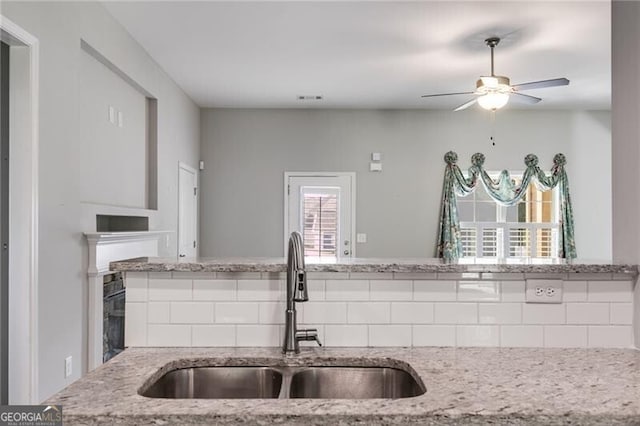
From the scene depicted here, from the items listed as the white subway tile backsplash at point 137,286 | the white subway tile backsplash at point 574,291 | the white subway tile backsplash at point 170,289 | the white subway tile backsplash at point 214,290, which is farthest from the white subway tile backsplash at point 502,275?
the white subway tile backsplash at point 137,286

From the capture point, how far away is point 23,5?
2283mm

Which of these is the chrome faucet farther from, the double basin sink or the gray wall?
the gray wall

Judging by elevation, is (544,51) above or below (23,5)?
above

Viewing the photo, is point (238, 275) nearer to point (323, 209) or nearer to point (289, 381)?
point (289, 381)

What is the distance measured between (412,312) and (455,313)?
13 cm

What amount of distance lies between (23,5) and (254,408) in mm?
2322

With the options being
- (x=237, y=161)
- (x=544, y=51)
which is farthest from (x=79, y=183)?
(x=544, y=51)

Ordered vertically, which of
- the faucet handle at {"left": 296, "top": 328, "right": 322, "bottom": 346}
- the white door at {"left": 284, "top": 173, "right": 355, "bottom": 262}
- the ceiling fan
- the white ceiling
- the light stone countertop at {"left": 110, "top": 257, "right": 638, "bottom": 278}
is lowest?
the faucet handle at {"left": 296, "top": 328, "right": 322, "bottom": 346}

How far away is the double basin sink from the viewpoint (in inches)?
49.8

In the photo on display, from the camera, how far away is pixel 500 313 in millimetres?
1391

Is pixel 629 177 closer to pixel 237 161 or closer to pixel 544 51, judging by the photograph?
pixel 544 51

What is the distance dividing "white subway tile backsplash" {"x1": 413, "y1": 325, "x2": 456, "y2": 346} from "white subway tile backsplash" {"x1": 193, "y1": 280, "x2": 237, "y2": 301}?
541 millimetres

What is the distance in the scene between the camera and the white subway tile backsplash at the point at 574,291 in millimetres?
1382

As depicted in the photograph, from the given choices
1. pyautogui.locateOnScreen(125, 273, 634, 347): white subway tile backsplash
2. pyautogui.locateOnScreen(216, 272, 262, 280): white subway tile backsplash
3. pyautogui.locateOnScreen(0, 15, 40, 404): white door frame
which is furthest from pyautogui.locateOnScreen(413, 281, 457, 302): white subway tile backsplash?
pyautogui.locateOnScreen(0, 15, 40, 404): white door frame
